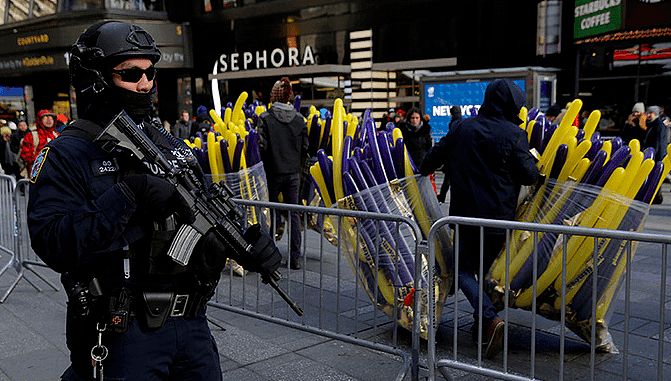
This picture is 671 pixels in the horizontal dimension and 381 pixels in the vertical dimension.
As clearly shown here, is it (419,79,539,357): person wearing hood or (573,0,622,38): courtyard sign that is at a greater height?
(573,0,622,38): courtyard sign

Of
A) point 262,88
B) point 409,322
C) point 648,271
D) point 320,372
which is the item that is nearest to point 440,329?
point 409,322

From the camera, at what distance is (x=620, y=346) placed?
14.2 feet

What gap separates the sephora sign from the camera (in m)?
20.5

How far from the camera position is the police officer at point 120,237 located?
1.98 meters

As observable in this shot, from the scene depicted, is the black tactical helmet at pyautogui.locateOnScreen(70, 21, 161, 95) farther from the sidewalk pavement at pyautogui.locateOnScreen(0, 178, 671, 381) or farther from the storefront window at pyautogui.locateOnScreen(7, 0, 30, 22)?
the storefront window at pyautogui.locateOnScreen(7, 0, 30, 22)

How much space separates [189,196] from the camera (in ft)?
7.20

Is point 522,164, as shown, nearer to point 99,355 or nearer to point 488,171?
point 488,171

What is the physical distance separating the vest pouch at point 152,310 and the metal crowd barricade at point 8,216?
4.46 metres

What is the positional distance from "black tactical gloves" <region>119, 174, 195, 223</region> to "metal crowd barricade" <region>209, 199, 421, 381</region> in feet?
5.68

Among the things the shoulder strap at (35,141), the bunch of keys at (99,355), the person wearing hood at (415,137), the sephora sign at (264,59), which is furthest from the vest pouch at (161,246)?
the sephora sign at (264,59)

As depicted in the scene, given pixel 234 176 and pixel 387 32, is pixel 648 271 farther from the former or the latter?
pixel 387 32

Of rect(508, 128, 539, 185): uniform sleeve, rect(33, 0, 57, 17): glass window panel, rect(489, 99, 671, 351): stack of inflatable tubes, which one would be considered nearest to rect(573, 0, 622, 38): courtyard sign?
rect(489, 99, 671, 351): stack of inflatable tubes

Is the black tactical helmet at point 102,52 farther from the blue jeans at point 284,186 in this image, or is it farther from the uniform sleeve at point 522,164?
the blue jeans at point 284,186

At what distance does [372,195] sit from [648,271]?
2.62 metres
